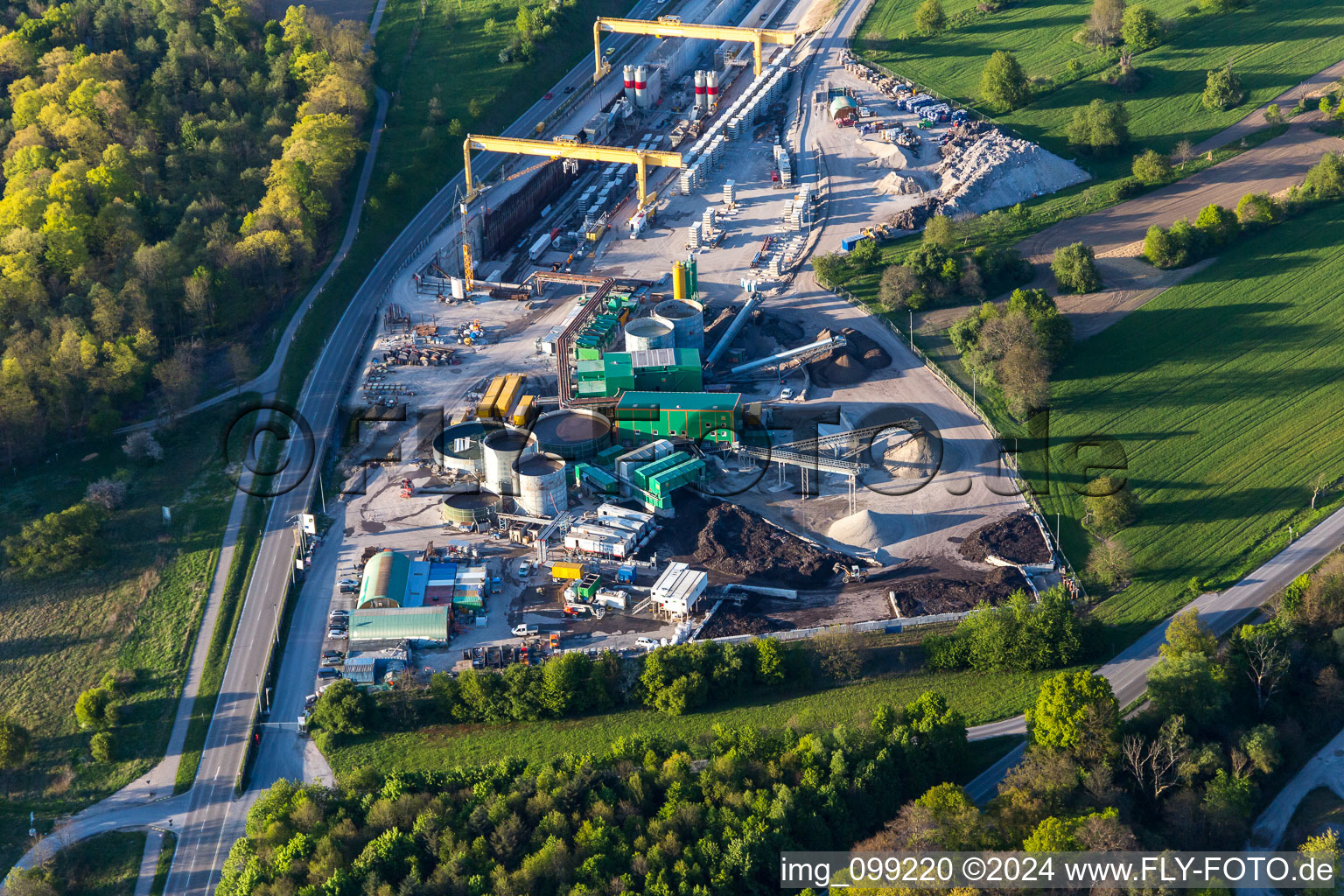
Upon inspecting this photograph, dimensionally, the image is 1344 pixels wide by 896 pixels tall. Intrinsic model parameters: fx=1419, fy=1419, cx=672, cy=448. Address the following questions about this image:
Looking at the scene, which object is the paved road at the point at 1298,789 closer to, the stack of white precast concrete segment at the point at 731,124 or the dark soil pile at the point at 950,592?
the dark soil pile at the point at 950,592

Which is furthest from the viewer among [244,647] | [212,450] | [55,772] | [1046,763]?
[212,450]

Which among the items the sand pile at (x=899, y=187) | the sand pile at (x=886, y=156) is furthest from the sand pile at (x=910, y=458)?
the sand pile at (x=886, y=156)

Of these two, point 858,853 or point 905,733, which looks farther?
point 905,733

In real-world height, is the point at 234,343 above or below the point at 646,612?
above

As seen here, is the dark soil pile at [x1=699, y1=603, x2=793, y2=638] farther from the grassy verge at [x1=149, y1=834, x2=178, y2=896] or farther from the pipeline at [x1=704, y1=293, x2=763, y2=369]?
the grassy verge at [x1=149, y1=834, x2=178, y2=896]

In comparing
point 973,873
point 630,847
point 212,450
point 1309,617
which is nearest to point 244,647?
point 212,450

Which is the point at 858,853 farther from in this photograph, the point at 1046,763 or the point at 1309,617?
the point at 1309,617

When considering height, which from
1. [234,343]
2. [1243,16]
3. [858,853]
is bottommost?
[858,853]

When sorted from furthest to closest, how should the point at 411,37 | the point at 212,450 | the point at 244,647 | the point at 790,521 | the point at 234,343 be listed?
the point at 411,37 < the point at 234,343 < the point at 212,450 < the point at 790,521 < the point at 244,647
